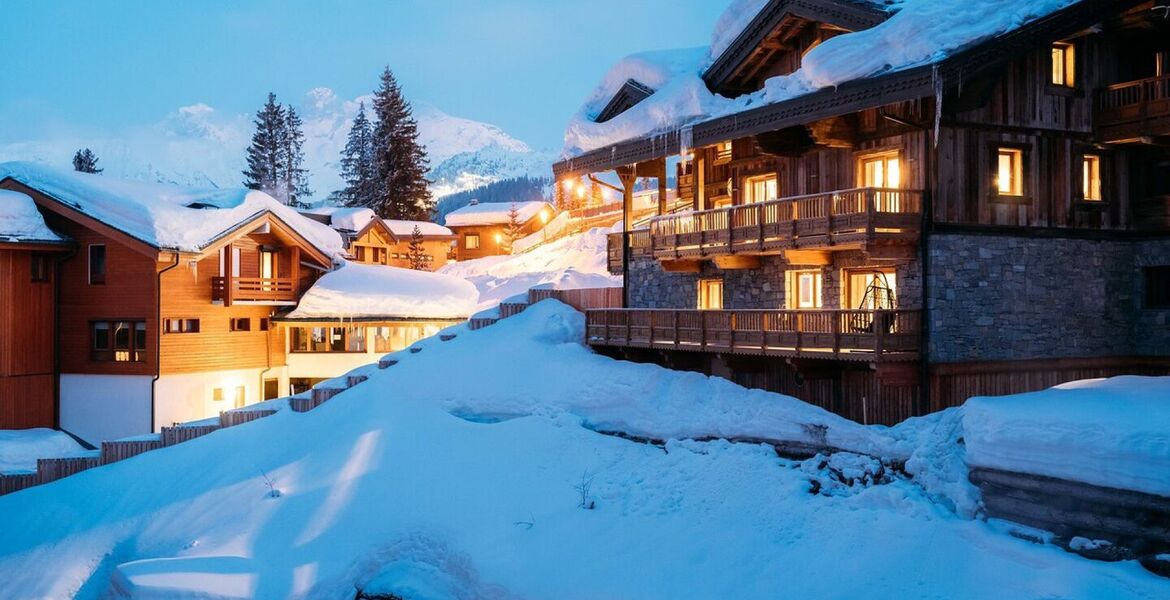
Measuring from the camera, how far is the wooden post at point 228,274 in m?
36.5

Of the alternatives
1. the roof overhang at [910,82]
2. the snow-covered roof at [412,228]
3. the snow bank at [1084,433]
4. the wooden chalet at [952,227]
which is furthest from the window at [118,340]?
the snow-covered roof at [412,228]

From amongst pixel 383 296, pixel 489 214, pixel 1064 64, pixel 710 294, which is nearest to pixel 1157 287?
pixel 1064 64

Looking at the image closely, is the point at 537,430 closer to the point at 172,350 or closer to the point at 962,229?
the point at 962,229

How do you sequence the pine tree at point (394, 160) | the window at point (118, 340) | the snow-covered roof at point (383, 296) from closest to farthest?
1. the window at point (118, 340)
2. the snow-covered roof at point (383, 296)
3. the pine tree at point (394, 160)

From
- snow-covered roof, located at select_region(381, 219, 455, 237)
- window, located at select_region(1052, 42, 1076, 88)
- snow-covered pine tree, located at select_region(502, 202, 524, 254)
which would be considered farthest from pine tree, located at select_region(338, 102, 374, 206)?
window, located at select_region(1052, 42, 1076, 88)

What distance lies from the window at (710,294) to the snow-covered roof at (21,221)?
2428 centimetres

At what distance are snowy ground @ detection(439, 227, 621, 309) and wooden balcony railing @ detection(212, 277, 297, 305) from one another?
9093mm

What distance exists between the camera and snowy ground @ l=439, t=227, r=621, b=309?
44.4m

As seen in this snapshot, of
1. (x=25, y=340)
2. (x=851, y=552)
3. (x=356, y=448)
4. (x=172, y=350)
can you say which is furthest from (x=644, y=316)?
(x=25, y=340)

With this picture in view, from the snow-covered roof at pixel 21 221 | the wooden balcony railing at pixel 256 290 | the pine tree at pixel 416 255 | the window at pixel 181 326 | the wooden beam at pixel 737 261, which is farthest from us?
the pine tree at pixel 416 255

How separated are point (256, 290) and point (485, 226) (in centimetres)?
3889

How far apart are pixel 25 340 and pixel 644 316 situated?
78.4ft

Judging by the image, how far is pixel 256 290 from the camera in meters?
38.2

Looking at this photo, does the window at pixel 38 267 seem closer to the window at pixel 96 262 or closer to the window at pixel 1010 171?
the window at pixel 96 262
